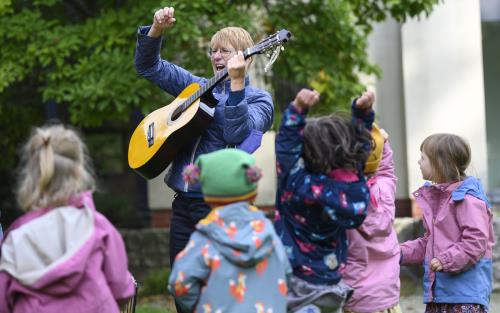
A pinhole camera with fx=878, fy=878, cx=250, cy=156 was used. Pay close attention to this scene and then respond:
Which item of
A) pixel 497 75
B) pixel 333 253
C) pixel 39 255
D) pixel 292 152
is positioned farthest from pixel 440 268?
pixel 497 75

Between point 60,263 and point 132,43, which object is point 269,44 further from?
point 132,43

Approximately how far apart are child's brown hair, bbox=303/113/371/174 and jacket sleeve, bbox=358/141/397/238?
1.12 feet

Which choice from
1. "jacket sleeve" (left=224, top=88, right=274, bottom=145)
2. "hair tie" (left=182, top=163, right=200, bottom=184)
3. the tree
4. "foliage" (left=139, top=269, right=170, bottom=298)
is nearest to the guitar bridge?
"jacket sleeve" (left=224, top=88, right=274, bottom=145)

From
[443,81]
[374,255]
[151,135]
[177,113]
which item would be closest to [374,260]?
[374,255]

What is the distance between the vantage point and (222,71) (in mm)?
4078

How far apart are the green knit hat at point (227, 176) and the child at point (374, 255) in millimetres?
708

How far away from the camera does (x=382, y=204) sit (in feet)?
12.6

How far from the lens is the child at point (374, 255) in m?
3.77

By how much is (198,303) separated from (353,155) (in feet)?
2.74

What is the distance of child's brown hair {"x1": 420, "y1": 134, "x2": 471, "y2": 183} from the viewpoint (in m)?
4.27

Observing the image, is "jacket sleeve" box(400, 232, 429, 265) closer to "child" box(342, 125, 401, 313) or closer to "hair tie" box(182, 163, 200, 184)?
"child" box(342, 125, 401, 313)

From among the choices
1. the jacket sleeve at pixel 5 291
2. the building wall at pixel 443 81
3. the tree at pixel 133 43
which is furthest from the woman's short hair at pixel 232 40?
the building wall at pixel 443 81

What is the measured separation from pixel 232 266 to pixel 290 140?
0.54 meters

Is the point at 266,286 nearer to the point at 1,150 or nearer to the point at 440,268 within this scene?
the point at 440,268
